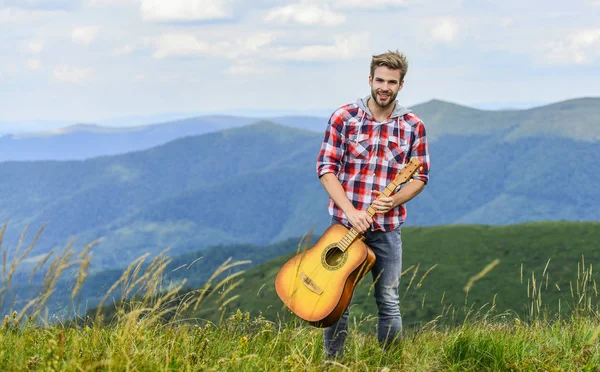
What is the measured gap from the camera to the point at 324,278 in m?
5.23

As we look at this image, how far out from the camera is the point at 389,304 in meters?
5.85

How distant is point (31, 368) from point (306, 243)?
1909mm

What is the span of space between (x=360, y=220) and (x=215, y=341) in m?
1.48

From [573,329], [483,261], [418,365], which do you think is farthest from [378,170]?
[483,261]

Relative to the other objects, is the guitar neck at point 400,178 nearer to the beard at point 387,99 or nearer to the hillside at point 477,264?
the beard at point 387,99

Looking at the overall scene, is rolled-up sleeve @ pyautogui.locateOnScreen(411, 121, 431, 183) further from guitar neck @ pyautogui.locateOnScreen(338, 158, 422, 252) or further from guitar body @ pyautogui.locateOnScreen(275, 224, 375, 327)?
guitar body @ pyautogui.locateOnScreen(275, 224, 375, 327)

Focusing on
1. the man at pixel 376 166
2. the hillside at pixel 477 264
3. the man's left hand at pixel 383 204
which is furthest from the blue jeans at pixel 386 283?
the hillside at pixel 477 264

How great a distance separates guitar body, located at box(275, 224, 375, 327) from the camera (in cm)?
512

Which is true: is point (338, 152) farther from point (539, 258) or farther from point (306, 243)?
point (539, 258)

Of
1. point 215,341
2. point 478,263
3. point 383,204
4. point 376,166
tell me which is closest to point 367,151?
point 376,166

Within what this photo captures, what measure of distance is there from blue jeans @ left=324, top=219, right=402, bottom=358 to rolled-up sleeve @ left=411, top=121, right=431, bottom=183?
0.52m

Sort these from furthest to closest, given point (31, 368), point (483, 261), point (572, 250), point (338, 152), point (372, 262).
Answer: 1. point (483, 261)
2. point (572, 250)
3. point (338, 152)
4. point (372, 262)
5. point (31, 368)

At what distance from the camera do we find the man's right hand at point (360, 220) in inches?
213

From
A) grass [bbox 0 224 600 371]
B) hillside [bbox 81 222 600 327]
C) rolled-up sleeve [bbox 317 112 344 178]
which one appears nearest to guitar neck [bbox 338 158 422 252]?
rolled-up sleeve [bbox 317 112 344 178]
